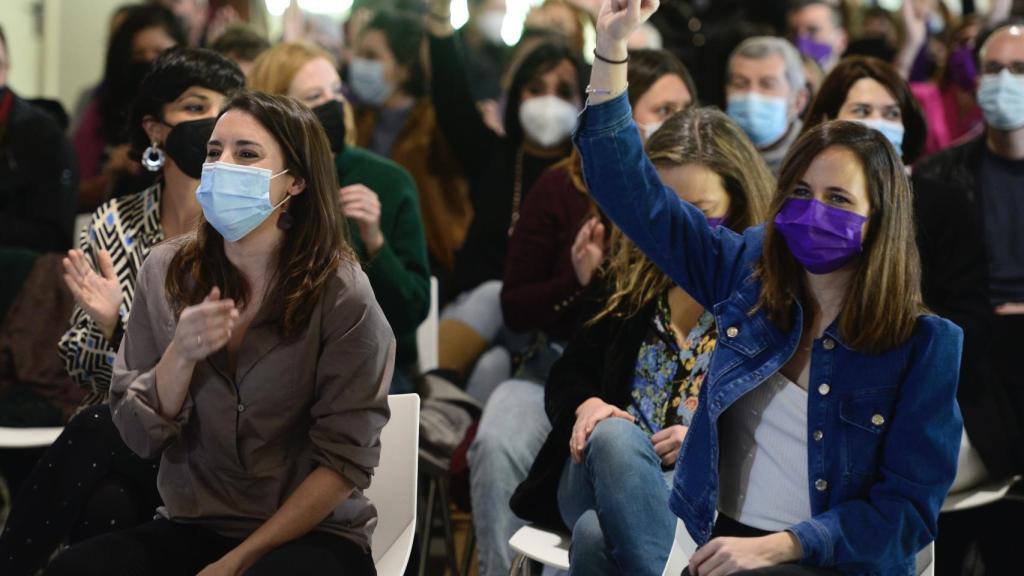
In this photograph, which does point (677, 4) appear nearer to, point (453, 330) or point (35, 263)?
point (453, 330)

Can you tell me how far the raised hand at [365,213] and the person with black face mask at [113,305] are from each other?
0.41m

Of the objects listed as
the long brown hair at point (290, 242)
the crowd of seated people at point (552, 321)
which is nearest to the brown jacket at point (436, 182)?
the crowd of seated people at point (552, 321)

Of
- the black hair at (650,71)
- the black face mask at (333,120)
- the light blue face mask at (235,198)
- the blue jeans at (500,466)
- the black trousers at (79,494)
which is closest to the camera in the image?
the light blue face mask at (235,198)

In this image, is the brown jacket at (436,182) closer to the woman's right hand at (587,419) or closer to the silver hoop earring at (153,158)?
the silver hoop earring at (153,158)

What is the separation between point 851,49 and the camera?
5371 mm

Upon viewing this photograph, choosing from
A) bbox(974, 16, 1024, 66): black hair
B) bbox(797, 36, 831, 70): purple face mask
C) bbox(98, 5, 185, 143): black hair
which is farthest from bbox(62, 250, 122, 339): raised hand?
bbox(797, 36, 831, 70): purple face mask

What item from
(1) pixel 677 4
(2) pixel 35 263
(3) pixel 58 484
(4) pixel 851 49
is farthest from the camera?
(1) pixel 677 4

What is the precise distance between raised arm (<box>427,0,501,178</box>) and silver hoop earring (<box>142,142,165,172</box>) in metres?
1.80

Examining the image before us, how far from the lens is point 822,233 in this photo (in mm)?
2484

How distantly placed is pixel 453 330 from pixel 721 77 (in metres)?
1.75

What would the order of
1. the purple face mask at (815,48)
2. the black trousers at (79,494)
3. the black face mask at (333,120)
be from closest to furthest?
the black trousers at (79,494)
the black face mask at (333,120)
the purple face mask at (815,48)

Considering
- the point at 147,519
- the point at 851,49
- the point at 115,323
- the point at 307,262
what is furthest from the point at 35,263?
the point at 851,49

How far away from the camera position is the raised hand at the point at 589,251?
3.49 metres

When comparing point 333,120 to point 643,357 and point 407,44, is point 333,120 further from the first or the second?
point 407,44
